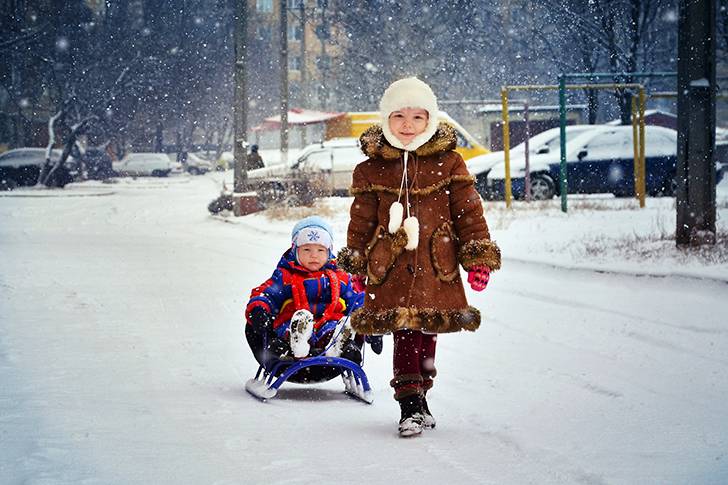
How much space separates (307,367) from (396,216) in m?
1.58

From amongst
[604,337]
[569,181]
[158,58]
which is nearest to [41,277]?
[604,337]

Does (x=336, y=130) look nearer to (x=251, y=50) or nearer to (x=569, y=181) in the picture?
(x=569, y=181)

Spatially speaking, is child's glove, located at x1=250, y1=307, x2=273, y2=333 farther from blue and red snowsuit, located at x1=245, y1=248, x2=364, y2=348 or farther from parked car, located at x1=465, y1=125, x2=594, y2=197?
parked car, located at x1=465, y1=125, x2=594, y2=197

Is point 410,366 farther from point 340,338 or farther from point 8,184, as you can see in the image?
point 8,184

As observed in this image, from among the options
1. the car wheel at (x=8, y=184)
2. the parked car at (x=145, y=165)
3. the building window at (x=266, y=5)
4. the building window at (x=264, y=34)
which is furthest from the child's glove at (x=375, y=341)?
the building window at (x=266, y=5)

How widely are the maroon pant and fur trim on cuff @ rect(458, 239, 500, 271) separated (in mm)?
443

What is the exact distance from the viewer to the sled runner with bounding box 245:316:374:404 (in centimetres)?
634

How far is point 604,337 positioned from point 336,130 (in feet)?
101

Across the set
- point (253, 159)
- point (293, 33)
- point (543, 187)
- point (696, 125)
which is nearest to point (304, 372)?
point (696, 125)

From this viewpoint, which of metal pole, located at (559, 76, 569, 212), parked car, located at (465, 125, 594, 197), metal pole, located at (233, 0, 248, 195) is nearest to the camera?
metal pole, located at (559, 76, 569, 212)

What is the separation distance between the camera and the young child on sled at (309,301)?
6.42 metres

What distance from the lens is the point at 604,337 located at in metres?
8.46

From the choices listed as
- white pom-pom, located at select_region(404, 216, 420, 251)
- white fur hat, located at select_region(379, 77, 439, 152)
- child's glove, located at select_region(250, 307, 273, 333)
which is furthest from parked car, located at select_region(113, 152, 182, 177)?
white pom-pom, located at select_region(404, 216, 420, 251)

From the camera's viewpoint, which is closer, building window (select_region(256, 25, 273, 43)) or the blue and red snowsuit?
the blue and red snowsuit
